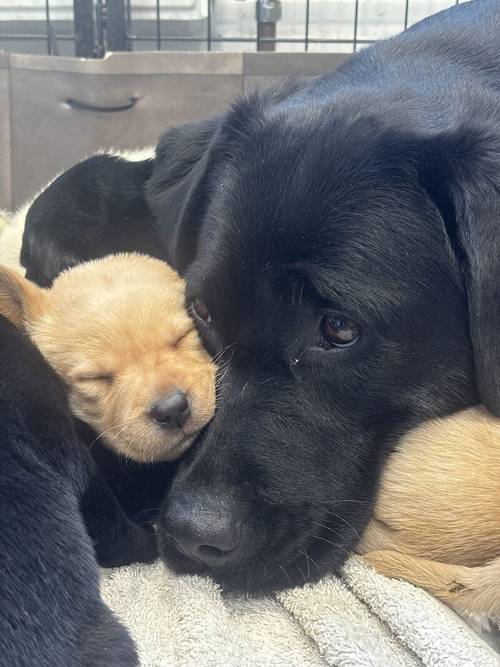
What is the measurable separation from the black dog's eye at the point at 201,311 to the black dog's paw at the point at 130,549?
392 mm

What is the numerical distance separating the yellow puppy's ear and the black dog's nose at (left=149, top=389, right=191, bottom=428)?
0.37 m

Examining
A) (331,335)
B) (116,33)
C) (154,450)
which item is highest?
(116,33)

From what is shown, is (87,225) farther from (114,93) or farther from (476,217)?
(114,93)

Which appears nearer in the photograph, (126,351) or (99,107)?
(126,351)

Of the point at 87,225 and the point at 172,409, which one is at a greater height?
the point at 87,225

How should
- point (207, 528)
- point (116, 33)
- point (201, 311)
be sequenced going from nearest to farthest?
point (207, 528) → point (201, 311) → point (116, 33)

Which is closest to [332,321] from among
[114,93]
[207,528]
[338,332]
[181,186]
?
[338,332]

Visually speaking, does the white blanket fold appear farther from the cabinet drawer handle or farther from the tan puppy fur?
the cabinet drawer handle

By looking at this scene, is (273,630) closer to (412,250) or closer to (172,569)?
(172,569)

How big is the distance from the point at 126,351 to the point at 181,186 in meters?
0.42

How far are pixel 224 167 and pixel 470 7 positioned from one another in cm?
93

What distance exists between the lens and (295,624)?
4.21ft

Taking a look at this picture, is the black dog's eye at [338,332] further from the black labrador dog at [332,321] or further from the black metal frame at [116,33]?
the black metal frame at [116,33]

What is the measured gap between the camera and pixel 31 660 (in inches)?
38.5
